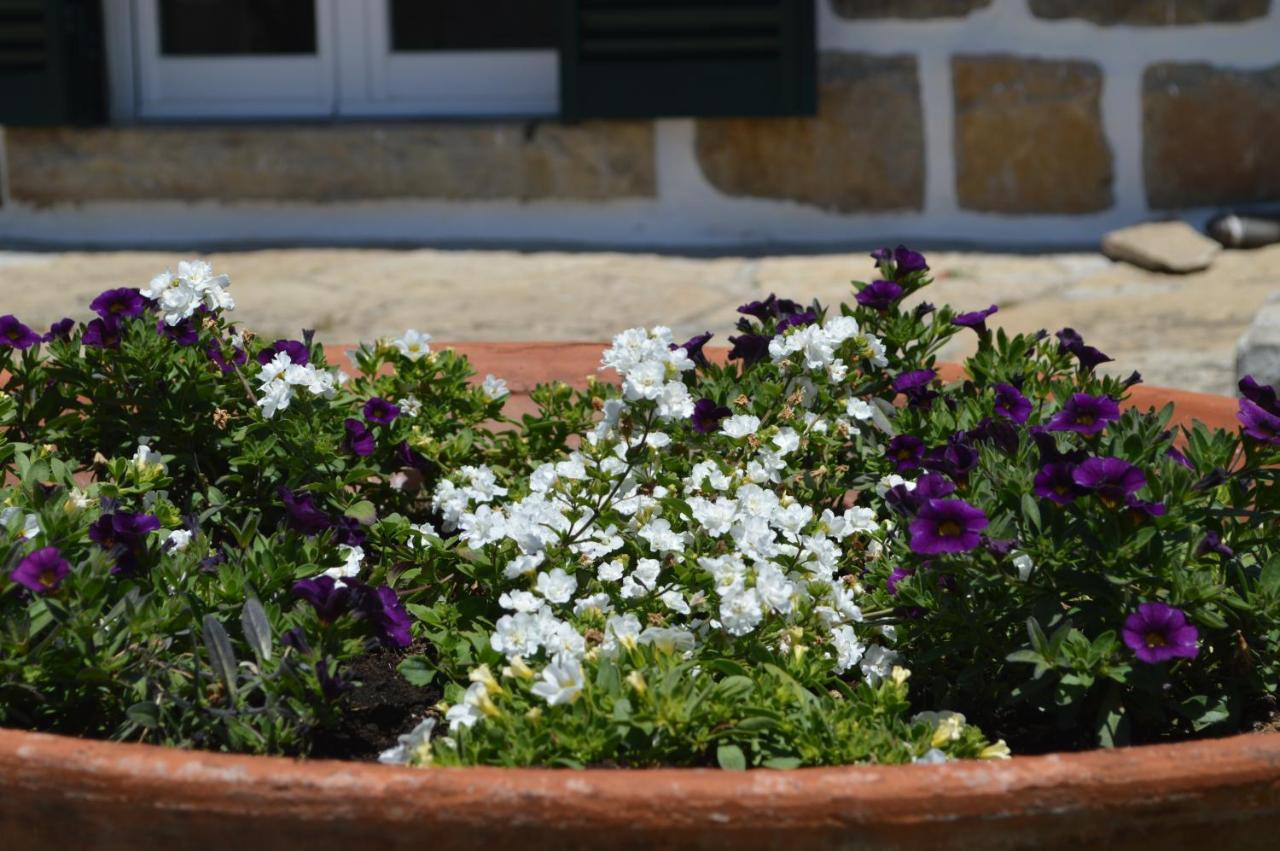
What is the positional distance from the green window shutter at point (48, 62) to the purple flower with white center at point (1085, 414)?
4.00 m

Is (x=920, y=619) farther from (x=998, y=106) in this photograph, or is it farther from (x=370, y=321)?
(x=998, y=106)

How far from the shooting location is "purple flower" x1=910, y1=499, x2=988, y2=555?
137cm

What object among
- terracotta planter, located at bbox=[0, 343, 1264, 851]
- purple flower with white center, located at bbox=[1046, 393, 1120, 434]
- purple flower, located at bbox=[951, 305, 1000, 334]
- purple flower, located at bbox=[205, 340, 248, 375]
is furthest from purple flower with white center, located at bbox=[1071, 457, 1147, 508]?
purple flower, located at bbox=[205, 340, 248, 375]

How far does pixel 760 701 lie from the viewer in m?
1.35

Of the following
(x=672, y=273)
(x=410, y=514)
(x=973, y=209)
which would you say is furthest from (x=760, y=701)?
(x=973, y=209)

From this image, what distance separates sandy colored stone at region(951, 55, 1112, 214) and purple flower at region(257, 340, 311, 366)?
3052mm

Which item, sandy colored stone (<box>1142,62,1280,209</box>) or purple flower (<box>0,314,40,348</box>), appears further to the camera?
sandy colored stone (<box>1142,62,1280,209</box>)

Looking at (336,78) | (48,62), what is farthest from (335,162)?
(48,62)

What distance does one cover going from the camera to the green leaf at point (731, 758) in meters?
1.28

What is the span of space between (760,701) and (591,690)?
0.47 ft

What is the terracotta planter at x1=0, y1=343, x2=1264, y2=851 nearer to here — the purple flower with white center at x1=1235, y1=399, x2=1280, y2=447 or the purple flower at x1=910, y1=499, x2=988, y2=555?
the purple flower at x1=910, y1=499, x2=988, y2=555

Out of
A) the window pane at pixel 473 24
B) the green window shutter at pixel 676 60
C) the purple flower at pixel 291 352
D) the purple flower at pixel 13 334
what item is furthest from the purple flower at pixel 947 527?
the window pane at pixel 473 24

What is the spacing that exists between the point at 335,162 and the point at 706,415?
3176 mm

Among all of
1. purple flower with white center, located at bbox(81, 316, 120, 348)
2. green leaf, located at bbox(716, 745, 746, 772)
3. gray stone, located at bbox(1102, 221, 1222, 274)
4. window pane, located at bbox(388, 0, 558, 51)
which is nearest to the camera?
green leaf, located at bbox(716, 745, 746, 772)
